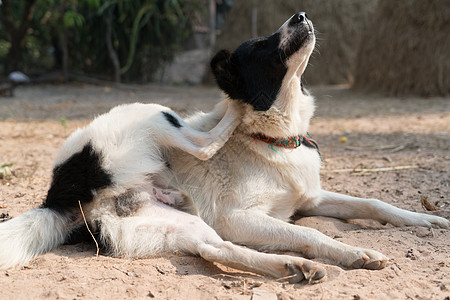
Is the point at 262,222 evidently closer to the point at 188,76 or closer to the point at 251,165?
the point at 251,165

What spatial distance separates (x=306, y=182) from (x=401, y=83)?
306 inches

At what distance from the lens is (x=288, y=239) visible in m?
2.54

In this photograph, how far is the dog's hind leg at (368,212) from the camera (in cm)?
289

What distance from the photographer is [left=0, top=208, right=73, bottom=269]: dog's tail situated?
2.38 meters

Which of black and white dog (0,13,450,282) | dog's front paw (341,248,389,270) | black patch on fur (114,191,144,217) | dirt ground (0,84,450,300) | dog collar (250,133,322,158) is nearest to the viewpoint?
dirt ground (0,84,450,300)

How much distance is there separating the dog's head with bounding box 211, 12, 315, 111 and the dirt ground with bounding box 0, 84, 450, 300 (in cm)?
89

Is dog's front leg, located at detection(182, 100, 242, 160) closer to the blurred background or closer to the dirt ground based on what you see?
the dirt ground

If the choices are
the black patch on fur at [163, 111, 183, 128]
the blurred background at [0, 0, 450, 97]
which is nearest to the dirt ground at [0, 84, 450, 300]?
the black patch on fur at [163, 111, 183, 128]

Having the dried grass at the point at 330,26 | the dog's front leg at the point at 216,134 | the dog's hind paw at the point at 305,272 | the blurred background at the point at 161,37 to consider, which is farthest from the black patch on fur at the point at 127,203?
the dried grass at the point at 330,26

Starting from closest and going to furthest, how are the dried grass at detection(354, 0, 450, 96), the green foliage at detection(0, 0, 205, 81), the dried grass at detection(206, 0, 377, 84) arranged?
1. the dried grass at detection(354, 0, 450, 96)
2. the green foliage at detection(0, 0, 205, 81)
3. the dried grass at detection(206, 0, 377, 84)

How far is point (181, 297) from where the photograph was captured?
6.68ft

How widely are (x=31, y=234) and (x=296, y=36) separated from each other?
6.31 ft

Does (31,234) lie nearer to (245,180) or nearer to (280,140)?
(245,180)

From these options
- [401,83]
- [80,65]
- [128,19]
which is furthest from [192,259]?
[80,65]
